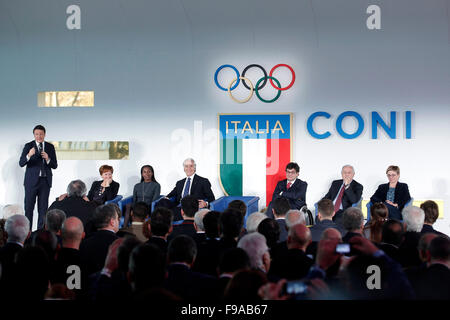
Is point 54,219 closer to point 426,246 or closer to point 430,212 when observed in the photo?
point 426,246

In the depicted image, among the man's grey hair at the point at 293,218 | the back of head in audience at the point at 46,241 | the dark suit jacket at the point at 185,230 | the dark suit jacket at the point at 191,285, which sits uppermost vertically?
the man's grey hair at the point at 293,218

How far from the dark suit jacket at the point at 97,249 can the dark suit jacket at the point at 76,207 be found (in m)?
1.66

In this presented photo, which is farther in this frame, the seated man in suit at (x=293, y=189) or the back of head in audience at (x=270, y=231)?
the seated man in suit at (x=293, y=189)

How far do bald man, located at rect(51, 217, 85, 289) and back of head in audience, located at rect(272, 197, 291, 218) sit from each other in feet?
6.19

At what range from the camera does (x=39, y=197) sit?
7.40 m

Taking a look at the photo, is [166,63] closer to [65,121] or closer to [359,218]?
[65,121]

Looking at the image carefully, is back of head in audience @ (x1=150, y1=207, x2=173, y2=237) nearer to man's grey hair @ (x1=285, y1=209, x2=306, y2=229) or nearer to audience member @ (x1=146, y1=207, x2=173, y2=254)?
audience member @ (x1=146, y1=207, x2=173, y2=254)

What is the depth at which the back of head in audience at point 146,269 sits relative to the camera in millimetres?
2488

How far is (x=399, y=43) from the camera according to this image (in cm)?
742

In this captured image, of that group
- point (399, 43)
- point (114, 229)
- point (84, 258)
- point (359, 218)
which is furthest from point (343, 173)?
point (84, 258)

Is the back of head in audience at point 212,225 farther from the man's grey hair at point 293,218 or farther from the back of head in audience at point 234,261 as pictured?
the back of head in audience at point 234,261

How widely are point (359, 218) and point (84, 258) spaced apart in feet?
6.40

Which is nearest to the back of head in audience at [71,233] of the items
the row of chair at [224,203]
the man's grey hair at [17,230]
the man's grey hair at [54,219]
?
the man's grey hair at [17,230]
